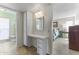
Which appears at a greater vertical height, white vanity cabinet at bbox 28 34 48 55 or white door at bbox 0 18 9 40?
white door at bbox 0 18 9 40

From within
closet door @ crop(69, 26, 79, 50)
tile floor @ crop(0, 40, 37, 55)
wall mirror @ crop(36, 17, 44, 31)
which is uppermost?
wall mirror @ crop(36, 17, 44, 31)

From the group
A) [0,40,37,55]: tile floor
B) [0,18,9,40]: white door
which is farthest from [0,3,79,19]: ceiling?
[0,40,37,55]: tile floor

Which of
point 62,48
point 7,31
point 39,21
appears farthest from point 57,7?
point 7,31

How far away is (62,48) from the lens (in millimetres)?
1870

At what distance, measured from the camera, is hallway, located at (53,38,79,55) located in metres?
1.86

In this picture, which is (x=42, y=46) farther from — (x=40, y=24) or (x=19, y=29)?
(x=19, y=29)

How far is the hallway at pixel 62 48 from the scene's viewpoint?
186 centimetres

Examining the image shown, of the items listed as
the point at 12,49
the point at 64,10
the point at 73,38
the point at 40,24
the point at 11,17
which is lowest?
the point at 12,49

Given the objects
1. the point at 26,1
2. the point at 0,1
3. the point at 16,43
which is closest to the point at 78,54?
the point at 16,43

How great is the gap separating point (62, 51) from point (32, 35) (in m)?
0.54

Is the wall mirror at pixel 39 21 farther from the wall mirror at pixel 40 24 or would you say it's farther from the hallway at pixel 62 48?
the hallway at pixel 62 48

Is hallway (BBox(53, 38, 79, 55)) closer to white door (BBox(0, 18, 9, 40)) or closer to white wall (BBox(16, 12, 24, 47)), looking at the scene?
white wall (BBox(16, 12, 24, 47))

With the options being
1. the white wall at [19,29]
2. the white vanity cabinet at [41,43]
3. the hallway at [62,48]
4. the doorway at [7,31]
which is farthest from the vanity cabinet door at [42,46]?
the doorway at [7,31]

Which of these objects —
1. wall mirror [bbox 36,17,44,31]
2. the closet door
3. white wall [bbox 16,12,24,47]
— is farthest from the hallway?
white wall [bbox 16,12,24,47]
